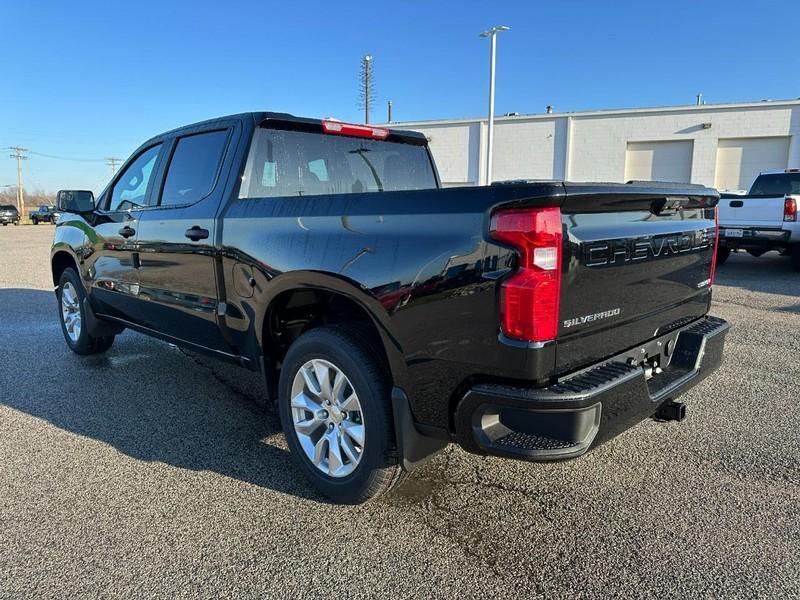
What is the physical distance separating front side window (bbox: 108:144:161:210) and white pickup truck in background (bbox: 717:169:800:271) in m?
10.1

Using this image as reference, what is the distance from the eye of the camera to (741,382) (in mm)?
4742

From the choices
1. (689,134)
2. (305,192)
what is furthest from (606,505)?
(689,134)

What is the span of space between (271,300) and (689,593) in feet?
7.57

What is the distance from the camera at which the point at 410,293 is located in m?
2.43

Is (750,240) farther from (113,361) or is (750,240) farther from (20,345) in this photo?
(20,345)

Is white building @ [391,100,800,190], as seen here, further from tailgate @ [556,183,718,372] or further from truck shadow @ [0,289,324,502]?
tailgate @ [556,183,718,372]

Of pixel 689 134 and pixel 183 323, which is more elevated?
pixel 689 134

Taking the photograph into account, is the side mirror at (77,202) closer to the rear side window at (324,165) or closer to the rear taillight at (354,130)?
the rear side window at (324,165)

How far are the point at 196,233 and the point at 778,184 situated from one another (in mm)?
12922

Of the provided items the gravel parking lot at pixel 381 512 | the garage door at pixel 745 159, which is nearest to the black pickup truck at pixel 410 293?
the gravel parking lot at pixel 381 512

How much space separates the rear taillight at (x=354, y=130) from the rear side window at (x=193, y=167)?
66 centimetres

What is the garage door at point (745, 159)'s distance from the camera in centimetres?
2689

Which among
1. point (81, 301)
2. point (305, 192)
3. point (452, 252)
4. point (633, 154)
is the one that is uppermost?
point (633, 154)

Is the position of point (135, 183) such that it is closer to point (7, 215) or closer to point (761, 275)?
point (761, 275)
